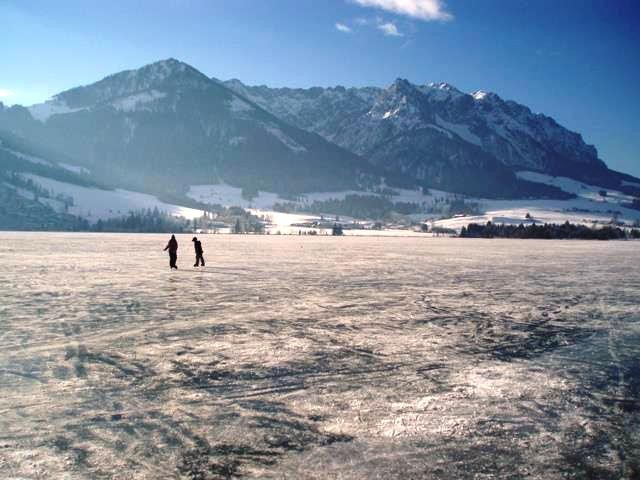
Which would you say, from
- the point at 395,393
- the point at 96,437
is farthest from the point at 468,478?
the point at 96,437

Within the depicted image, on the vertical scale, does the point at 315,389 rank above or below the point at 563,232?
below

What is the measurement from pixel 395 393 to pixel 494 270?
80.3 feet

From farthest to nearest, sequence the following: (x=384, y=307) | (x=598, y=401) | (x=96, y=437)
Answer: (x=384, y=307), (x=598, y=401), (x=96, y=437)

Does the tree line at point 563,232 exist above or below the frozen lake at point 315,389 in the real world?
above

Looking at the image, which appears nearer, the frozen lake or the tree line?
the frozen lake

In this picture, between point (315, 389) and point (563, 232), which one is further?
point (563, 232)

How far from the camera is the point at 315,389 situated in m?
7.73

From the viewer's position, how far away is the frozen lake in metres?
5.43

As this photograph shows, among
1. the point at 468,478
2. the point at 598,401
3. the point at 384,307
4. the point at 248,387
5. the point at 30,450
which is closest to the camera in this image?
the point at 468,478

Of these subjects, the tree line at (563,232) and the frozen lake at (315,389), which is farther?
the tree line at (563,232)

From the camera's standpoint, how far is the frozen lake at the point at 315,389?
543 centimetres

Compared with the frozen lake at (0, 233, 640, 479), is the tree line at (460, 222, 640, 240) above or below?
above

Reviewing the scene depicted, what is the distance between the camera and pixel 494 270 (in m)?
29.9

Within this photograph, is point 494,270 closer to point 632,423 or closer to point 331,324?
point 331,324
